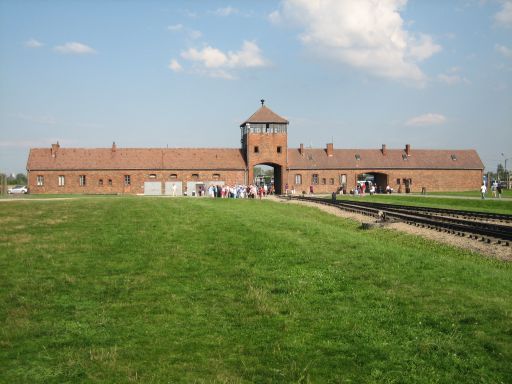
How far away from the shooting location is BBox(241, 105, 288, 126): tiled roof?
6053 cm

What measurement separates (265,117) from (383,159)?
59.7ft

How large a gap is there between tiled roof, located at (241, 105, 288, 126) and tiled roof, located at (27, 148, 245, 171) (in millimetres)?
4993

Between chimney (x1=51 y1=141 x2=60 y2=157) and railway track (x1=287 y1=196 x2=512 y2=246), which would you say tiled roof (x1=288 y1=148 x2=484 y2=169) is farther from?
railway track (x1=287 y1=196 x2=512 y2=246)

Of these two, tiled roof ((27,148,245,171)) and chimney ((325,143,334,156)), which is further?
chimney ((325,143,334,156))

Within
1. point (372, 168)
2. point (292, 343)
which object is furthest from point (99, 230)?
point (372, 168)

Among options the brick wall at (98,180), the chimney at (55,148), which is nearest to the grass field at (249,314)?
the brick wall at (98,180)

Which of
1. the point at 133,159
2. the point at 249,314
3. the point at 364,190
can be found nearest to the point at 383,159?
the point at 364,190

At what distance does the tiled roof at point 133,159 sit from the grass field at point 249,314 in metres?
48.0

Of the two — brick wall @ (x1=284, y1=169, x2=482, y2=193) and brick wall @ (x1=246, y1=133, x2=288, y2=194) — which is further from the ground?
brick wall @ (x1=246, y1=133, x2=288, y2=194)

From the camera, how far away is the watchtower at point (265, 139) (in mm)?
60438

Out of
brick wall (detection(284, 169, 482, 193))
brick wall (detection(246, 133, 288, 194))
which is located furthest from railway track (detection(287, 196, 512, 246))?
brick wall (detection(284, 169, 482, 193))

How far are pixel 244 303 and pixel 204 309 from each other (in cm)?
64

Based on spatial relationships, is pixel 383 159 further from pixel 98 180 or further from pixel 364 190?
pixel 98 180

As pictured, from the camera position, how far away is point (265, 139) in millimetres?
60625
